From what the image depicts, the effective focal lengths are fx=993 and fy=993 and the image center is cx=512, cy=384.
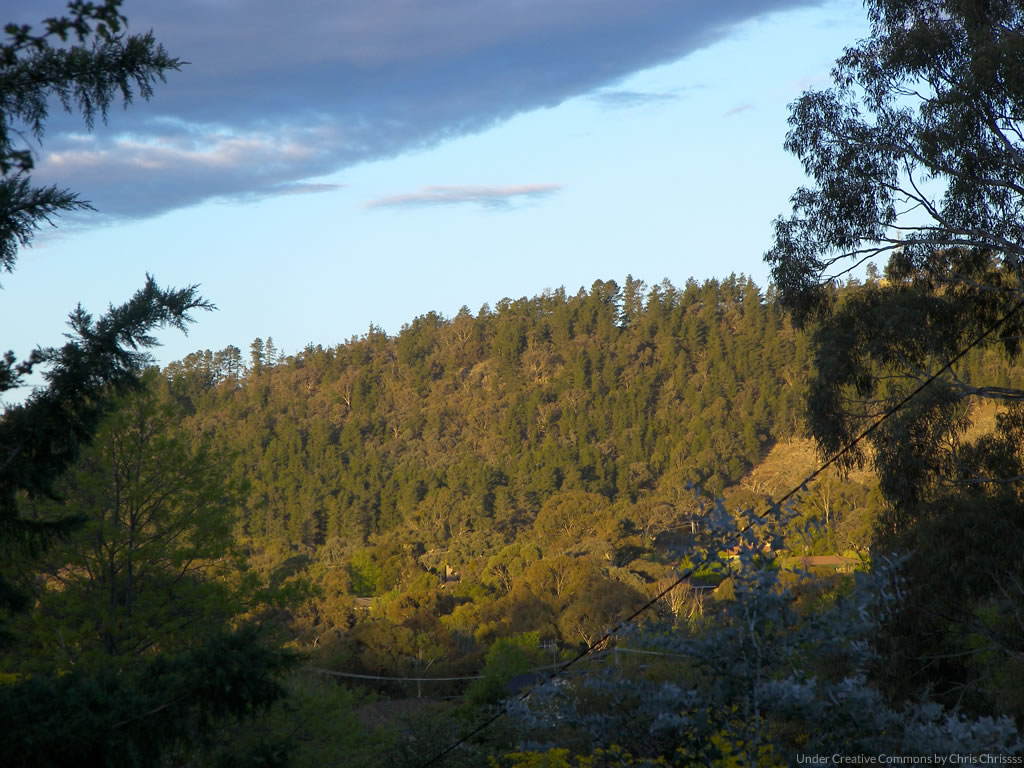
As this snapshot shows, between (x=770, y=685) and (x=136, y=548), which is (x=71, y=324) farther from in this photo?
(x=136, y=548)

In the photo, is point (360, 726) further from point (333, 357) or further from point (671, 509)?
point (333, 357)

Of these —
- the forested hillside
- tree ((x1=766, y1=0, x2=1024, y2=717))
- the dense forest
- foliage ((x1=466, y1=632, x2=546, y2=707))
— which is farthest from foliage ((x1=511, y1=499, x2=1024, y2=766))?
the forested hillside

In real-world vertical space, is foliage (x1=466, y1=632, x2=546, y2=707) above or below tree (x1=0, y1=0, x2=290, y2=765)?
below

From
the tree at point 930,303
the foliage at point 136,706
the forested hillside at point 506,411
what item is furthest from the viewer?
the forested hillside at point 506,411

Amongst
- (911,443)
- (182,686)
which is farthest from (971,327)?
(182,686)

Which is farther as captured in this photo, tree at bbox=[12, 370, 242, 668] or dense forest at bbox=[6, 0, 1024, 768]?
tree at bbox=[12, 370, 242, 668]

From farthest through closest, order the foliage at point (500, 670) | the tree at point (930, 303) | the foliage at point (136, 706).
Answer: the foliage at point (500, 670) → the tree at point (930, 303) → the foliage at point (136, 706)

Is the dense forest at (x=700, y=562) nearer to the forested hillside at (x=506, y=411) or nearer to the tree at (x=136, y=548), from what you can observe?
the tree at (x=136, y=548)

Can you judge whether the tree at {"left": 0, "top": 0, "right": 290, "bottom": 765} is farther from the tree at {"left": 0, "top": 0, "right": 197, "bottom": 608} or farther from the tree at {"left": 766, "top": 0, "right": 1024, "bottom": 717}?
the tree at {"left": 766, "top": 0, "right": 1024, "bottom": 717}

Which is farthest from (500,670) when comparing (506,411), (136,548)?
(506,411)

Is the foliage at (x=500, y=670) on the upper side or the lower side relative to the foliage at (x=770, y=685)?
lower

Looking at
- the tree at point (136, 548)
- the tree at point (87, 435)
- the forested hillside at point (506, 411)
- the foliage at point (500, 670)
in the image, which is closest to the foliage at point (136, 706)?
the tree at point (87, 435)

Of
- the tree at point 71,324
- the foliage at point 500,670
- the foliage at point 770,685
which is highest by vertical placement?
the tree at point 71,324

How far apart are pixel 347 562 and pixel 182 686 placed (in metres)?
58.2
